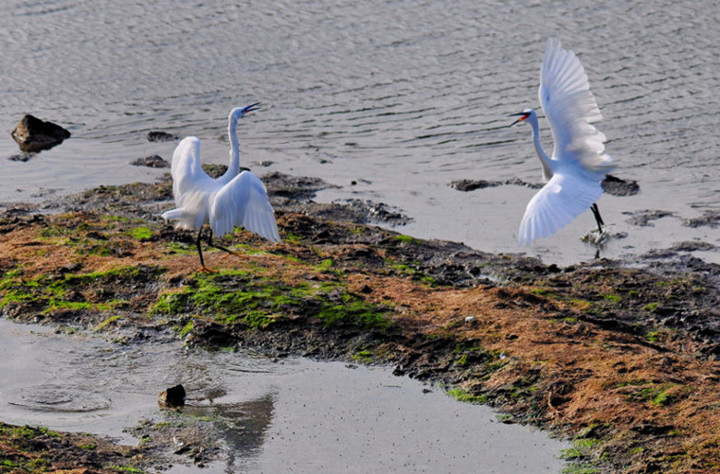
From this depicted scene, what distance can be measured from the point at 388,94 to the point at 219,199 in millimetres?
8537

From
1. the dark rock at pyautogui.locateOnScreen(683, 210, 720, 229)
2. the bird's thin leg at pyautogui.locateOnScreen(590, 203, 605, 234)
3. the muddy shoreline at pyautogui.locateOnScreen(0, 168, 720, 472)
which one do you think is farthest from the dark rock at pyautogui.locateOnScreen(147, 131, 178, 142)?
the dark rock at pyautogui.locateOnScreen(683, 210, 720, 229)

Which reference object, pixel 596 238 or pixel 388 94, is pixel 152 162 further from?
pixel 596 238

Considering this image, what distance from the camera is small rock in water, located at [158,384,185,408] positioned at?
7.09 m

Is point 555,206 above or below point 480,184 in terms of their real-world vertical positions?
above

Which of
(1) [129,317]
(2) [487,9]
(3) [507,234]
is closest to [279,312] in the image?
(1) [129,317]

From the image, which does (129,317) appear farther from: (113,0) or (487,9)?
(113,0)

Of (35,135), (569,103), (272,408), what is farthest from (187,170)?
(35,135)

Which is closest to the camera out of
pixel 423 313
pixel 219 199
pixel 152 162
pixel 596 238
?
pixel 423 313

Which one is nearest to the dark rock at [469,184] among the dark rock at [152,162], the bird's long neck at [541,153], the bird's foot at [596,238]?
the bird's foot at [596,238]

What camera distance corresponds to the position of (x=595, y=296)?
9.09 m

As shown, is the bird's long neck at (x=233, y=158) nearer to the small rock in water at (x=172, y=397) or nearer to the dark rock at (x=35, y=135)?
the small rock in water at (x=172, y=397)

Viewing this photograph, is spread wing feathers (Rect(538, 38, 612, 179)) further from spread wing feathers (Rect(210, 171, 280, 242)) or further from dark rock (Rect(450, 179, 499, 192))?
spread wing feathers (Rect(210, 171, 280, 242))

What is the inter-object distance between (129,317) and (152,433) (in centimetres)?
224

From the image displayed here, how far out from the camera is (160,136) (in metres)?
15.5
